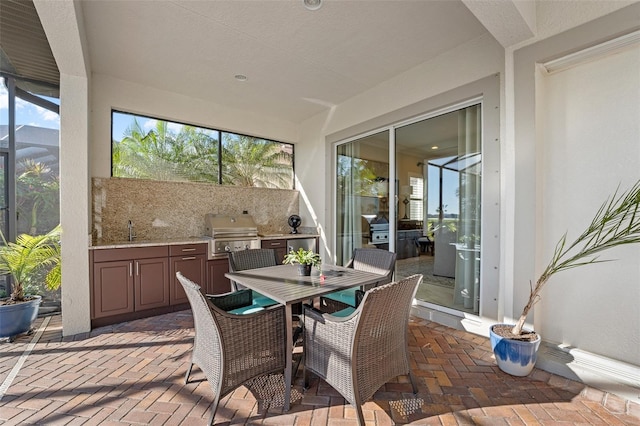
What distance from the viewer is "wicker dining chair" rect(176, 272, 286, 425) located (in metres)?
1.67

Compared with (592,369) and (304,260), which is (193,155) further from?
(592,369)

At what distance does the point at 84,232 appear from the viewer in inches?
118

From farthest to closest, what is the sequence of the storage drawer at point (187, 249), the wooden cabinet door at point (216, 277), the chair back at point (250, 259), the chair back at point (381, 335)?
the wooden cabinet door at point (216, 277), the storage drawer at point (187, 249), the chair back at point (250, 259), the chair back at point (381, 335)

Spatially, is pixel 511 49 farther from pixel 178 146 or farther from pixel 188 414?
pixel 178 146

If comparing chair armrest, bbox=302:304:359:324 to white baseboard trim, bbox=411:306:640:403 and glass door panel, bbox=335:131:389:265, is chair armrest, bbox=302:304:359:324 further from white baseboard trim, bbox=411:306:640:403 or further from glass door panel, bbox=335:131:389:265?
glass door panel, bbox=335:131:389:265

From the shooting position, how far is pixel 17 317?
9.32 ft

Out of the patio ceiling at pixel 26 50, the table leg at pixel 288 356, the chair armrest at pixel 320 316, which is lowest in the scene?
the table leg at pixel 288 356

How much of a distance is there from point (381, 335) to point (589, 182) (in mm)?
2061

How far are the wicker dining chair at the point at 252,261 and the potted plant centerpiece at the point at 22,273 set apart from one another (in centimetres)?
191

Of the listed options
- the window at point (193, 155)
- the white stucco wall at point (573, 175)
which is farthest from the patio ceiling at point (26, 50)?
the white stucco wall at point (573, 175)

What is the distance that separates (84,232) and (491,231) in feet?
13.5

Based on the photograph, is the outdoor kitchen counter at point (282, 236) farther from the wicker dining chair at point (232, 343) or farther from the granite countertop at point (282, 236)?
the wicker dining chair at point (232, 343)

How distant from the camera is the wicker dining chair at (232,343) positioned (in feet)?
5.48

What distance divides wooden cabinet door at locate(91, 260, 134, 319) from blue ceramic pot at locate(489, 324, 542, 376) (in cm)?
375
